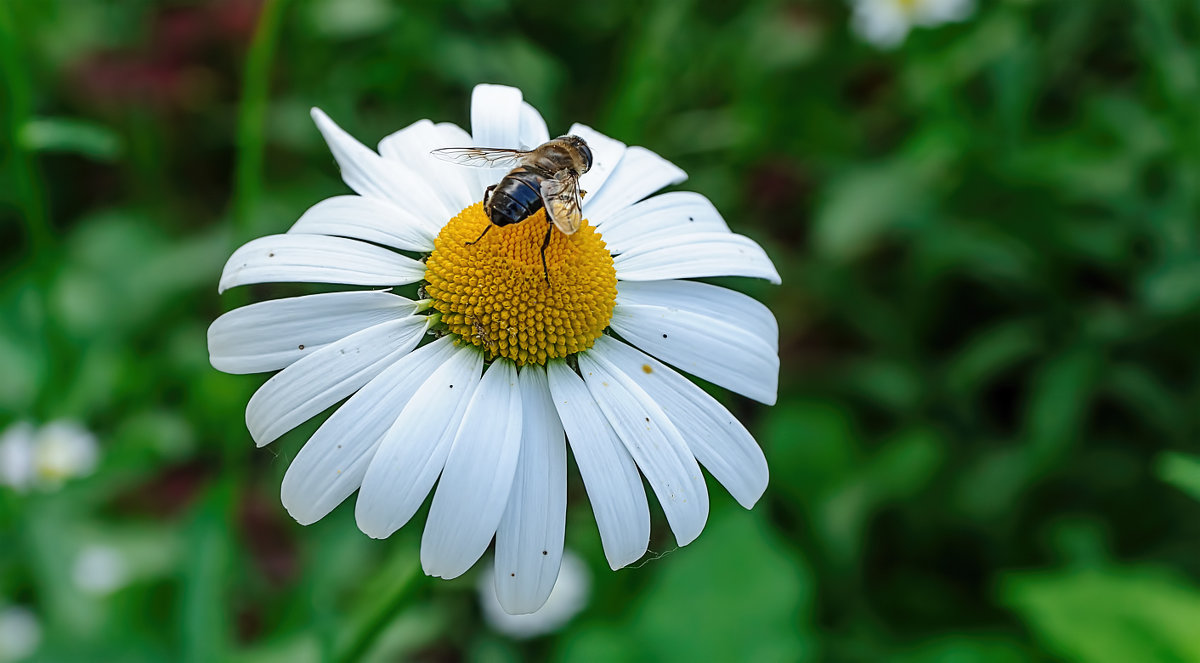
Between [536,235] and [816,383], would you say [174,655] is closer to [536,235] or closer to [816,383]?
[536,235]

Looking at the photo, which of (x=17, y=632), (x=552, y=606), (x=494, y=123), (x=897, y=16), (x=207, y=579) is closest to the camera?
(x=494, y=123)

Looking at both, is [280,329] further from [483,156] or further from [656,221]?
[656,221]

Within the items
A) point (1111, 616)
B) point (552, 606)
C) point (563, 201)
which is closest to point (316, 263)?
point (563, 201)

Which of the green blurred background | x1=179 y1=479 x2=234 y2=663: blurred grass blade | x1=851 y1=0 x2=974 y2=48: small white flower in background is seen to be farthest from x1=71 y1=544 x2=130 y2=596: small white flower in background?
x1=851 y1=0 x2=974 y2=48: small white flower in background

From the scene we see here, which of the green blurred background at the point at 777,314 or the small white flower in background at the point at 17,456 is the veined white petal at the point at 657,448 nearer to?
the green blurred background at the point at 777,314

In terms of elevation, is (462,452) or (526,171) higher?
(526,171)

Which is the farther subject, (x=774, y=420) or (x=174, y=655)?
(x=774, y=420)

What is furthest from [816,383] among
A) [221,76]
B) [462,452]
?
[221,76]
